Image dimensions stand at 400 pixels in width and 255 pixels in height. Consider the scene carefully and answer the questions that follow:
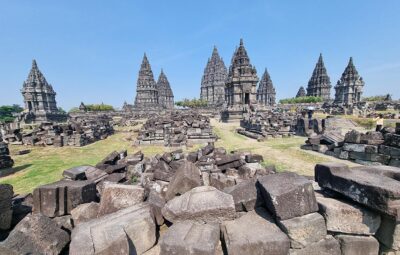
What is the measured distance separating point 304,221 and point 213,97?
6251cm

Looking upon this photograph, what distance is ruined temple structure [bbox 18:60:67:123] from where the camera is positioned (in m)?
43.2

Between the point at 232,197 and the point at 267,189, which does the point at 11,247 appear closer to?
the point at 232,197

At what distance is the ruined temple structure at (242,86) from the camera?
2839 centimetres

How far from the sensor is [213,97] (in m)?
63.8

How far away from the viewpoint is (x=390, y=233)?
247 centimetres

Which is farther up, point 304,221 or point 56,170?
point 304,221

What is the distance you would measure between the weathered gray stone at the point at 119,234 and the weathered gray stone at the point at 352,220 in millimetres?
2481

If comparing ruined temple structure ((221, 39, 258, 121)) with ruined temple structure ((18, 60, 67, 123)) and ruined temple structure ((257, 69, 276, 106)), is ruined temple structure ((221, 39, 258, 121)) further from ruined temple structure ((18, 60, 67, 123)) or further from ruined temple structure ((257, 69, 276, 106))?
ruined temple structure ((18, 60, 67, 123))

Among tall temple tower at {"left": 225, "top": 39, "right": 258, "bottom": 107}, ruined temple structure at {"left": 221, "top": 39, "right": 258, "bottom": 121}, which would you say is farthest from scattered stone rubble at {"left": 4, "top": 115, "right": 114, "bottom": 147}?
tall temple tower at {"left": 225, "top": 39, "right": 258, "bottom": 107}

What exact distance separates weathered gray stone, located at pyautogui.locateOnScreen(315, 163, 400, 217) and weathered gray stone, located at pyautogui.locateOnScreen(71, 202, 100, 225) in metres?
3.86

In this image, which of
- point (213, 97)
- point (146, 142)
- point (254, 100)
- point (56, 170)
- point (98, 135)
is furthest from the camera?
point (213, 97)

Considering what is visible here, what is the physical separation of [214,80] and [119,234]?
63.6 m

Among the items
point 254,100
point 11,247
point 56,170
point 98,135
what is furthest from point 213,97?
point 11,247

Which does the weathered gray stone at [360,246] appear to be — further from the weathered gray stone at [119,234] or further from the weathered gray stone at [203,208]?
the weathered gray stone at [119,234]
